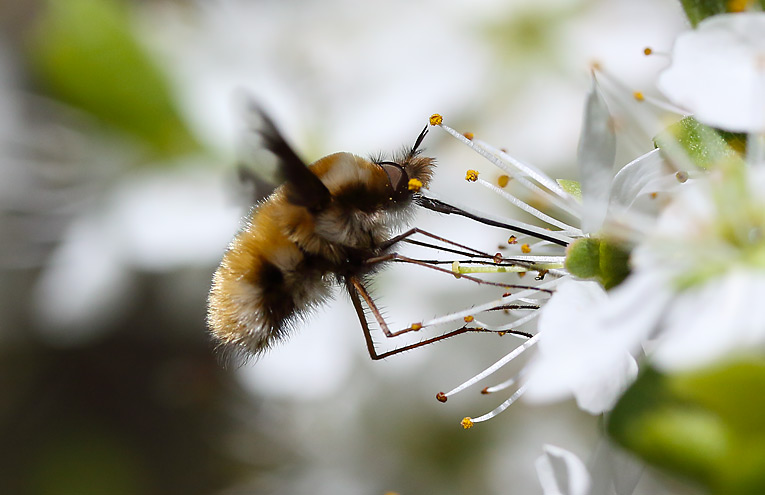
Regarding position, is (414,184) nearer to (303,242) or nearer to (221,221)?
(303,242)

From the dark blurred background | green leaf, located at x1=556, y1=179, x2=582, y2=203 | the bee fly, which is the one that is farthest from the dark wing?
the dark blurred background

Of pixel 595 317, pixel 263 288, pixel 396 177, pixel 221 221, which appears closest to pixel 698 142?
pixel 595 317

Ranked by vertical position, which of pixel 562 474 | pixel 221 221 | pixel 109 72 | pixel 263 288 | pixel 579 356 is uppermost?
pixel 109 72

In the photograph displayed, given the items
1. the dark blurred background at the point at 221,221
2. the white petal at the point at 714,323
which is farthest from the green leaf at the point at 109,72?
the white petal at the point at 714,323

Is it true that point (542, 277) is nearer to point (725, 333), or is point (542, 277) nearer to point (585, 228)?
point (585, 228)

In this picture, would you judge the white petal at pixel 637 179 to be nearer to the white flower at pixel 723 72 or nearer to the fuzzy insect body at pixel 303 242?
the white flower at pixel 723 72

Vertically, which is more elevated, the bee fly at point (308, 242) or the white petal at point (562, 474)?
the bee fly at point (308, 242)

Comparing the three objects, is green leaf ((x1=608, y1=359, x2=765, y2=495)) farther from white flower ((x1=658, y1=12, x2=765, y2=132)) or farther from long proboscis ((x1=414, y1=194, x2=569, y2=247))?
long proboscis ((x1=414, y1=194, x2=569, y2=247))
